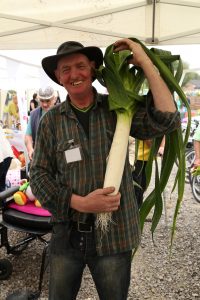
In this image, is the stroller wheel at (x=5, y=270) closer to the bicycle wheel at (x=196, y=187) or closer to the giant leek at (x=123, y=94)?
the giant leek at (x=123, y=94)

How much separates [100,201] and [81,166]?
0.59 ft

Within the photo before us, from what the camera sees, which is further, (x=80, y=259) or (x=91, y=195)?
(x=80, y=259)

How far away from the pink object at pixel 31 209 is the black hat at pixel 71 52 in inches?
53.6

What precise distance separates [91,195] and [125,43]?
58 cm

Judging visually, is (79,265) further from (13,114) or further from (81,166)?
(13,114)

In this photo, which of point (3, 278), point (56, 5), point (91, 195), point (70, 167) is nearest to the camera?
point (91, 195)

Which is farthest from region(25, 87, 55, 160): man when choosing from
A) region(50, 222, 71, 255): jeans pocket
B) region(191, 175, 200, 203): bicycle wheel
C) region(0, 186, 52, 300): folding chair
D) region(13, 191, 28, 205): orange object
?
region(191, 175, 200, 203): bicycle wheel

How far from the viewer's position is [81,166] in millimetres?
1279

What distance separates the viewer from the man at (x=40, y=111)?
318 cm

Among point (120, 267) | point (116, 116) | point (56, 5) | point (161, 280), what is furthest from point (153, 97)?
point (161, 280)

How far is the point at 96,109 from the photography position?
1.33 m

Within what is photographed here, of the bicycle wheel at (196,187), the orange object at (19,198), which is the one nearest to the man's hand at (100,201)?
the orange object at (19,198)

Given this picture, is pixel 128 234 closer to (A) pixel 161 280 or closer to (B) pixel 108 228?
(B) pixel 108 228

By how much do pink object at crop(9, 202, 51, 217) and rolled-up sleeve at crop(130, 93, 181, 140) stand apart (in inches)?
53.3
